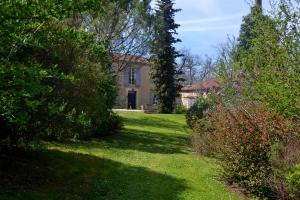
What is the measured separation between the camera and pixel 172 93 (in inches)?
1735

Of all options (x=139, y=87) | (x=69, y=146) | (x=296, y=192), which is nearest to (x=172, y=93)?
(x=139, y=87)

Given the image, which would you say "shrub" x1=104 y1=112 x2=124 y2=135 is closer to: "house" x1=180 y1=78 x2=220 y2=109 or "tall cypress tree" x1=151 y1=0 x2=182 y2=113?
"house" x1=180 y1=78 x2=220 y2=109

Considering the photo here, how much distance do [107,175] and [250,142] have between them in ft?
13.1

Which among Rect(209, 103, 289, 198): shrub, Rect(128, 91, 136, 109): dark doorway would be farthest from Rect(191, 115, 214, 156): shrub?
Rect(128, 91, 136, 109): dark doorway

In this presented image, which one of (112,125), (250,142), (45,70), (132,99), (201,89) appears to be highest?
(201,89)

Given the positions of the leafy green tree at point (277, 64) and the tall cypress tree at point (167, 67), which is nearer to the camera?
the leafy green tree at point (277, 64)

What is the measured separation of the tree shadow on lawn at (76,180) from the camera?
1027 centimetres

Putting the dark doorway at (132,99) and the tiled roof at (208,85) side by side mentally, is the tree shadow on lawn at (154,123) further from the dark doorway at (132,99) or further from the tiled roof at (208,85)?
the dark doorway at (132,99)

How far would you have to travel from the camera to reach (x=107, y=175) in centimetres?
1262

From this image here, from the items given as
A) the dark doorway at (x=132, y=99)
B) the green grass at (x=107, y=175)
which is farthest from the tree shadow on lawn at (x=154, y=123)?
the dark doorway at (x=132, y=99)

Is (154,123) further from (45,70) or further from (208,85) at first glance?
(45,70)

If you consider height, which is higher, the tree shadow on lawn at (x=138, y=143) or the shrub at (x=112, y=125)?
the shrub at (x=112, y=125)

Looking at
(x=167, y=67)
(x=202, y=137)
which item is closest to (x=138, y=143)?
(x=202, y=137)

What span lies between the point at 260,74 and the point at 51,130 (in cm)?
579
